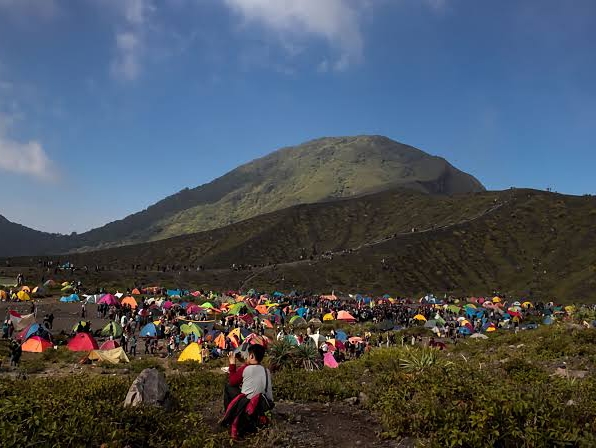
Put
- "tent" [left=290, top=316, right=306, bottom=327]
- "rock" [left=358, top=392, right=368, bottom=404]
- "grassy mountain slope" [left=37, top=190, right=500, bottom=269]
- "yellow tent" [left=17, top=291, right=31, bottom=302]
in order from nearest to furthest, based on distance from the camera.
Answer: "rock" [left=358, top=392, right=368, bottom=404] < "tent" [left=290, top=316, right=306, bottom=327] < "yellow tent" [left=17, top=291, right=31, bottom=302] < "grassy mountain slope" [left=37, top=190, right=500, bottom=269]

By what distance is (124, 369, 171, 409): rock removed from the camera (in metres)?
7.86

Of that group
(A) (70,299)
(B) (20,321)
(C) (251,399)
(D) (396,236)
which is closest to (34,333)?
(B) (20,321)

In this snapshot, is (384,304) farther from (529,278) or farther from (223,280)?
(529,278)

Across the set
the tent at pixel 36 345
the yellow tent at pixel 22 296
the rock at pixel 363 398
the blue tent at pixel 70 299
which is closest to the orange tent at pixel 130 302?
the blue tent at pixel 70 299

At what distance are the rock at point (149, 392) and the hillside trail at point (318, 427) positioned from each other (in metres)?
0.88

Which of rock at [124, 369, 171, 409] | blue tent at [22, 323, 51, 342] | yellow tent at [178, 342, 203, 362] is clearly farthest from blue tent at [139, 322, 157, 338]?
rock at [124, 369, 171, 409]

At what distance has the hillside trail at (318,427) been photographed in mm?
6625

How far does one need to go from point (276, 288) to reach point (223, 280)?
996 cm

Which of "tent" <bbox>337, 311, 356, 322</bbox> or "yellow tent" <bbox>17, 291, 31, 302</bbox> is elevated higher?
"yellow tent" <bbox>17, 291, 31, 302</bbox>

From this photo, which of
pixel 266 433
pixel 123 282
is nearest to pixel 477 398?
pixel 266 433

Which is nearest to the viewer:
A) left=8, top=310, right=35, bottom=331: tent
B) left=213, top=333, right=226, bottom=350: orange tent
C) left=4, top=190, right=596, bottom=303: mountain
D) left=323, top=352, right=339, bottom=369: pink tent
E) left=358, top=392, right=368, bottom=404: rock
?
left=358, top=392, right=368, bottom=404: rock

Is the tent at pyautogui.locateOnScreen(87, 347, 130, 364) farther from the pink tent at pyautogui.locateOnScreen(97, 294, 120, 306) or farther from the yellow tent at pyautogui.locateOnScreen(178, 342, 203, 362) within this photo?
the pink tent at pyautogui.locateOnScreen(97, 294, 120, 306)

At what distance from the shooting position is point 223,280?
78000 millimetres

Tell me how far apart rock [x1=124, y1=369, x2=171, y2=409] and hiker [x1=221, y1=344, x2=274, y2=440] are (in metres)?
1.69
